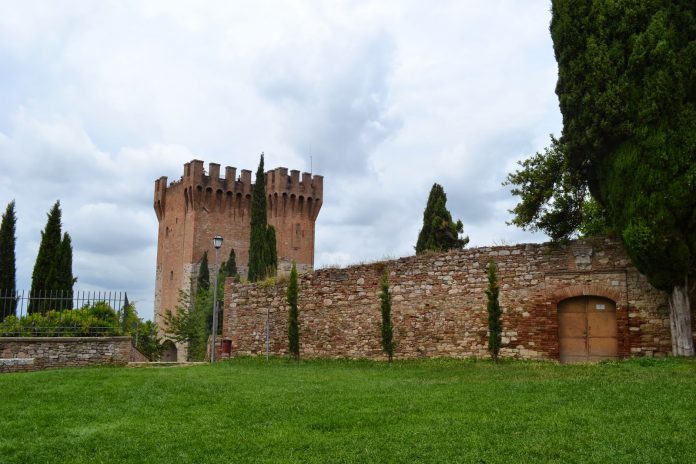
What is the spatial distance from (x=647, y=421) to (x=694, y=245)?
609 centimetres

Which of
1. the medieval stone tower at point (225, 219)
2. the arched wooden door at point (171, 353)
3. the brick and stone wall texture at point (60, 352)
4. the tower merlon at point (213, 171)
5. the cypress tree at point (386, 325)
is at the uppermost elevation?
the tower merlon at point (213, 171)

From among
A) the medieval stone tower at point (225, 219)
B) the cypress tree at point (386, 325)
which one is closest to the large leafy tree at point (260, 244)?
the medieval stone tower at point (225, 219)

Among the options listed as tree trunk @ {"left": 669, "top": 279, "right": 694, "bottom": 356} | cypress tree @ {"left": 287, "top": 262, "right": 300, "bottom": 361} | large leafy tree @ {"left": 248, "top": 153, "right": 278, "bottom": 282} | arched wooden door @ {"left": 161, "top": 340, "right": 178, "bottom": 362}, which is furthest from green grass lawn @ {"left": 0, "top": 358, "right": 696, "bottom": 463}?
arched wooden door @ {"left": 161, "top": 340, "right": 178, "bottom": 362}

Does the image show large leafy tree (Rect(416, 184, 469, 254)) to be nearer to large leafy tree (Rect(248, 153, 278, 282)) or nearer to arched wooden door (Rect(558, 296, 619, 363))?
arched wooden door (Rect(558, 296, 619, 363))

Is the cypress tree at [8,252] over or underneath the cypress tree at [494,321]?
over

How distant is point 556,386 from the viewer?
874cm

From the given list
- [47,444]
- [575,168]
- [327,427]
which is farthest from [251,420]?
[575,168]

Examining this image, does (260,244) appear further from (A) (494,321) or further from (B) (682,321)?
(B) (682,321)

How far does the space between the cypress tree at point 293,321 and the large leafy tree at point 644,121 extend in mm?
8277

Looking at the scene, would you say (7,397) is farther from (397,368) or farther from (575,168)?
(575,168)

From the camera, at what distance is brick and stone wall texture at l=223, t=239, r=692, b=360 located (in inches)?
510

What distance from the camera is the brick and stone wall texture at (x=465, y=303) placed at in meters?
13.0

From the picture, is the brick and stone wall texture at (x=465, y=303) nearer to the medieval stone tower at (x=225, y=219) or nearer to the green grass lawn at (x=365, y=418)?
the green grass lawn at (x=365, y=418)

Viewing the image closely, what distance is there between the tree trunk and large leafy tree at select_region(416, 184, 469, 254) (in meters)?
11.4
